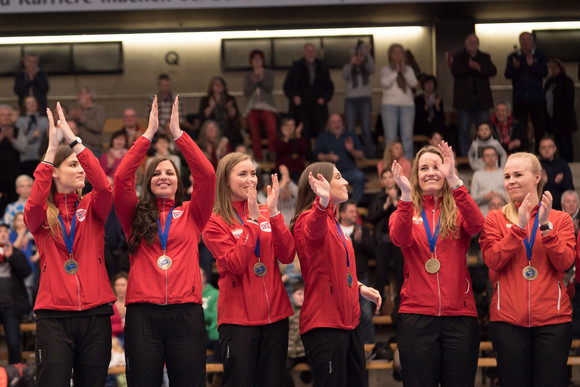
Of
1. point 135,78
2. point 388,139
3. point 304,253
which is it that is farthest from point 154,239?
point 135,78

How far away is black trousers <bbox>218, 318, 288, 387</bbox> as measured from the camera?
5438mm

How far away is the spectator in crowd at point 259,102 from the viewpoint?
1272cm

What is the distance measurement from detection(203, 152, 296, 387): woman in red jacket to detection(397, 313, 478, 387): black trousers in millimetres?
830

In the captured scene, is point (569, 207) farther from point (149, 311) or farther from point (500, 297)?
point (149, 311)

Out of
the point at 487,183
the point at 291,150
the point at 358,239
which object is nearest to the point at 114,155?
the point at 291,150

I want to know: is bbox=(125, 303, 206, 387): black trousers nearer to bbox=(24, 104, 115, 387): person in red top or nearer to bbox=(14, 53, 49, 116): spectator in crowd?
bbox=(24, 104, 115, 387): person in red top

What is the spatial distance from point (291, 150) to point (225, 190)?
5842mm

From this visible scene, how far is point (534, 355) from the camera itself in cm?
565

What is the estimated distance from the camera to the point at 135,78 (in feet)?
52.7

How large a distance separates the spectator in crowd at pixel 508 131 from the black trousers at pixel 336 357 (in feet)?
22.5

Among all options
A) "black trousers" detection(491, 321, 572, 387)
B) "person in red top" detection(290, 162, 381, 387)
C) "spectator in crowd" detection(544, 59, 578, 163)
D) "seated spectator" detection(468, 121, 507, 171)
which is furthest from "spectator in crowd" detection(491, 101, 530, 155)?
"person in red top" detection(290, 162, 381, 387)

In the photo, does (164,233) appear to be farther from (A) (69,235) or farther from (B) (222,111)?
(B) (222,111)

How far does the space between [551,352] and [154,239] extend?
2686 millimetres

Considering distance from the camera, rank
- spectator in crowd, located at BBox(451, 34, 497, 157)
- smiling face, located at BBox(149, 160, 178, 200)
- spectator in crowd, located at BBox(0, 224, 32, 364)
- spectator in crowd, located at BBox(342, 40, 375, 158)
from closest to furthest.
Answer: smiling face, located at BBox(149, 160, 178, 200) < spectator in crowd, located at BBox(0, 224, 32, 364) < spectator in crowd, located at BBox(451, 34, 497, 157) < spectator in crowd, located at BBox(342, 40, 375, 158)
